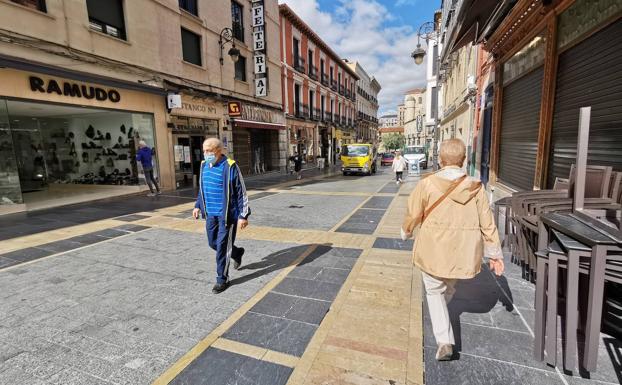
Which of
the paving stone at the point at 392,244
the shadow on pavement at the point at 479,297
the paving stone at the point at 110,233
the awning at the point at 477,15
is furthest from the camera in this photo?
the paving stone at the point at 110,233

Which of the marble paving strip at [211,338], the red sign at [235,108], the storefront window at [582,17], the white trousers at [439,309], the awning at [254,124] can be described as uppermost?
the red sign at [235,108]

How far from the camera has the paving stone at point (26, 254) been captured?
451 cm

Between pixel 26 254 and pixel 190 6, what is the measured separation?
12257mm

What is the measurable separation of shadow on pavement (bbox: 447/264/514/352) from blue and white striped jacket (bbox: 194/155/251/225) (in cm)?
244

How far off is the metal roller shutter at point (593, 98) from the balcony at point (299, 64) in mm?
19307

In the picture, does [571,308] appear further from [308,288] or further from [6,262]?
[6,262]

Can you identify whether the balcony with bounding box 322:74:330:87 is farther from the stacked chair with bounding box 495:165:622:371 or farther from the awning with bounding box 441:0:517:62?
the stacked chair with bounding box 495:165:622:371

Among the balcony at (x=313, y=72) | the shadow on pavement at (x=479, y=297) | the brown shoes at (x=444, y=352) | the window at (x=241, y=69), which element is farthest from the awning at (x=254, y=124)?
the brown shoes at (x=444, y=352)

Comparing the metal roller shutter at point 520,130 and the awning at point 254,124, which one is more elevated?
the awning at point 254,124

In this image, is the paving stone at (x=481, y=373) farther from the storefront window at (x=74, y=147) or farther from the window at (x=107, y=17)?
the window at (x=107, y=17)

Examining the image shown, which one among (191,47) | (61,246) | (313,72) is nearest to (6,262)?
(61,246)

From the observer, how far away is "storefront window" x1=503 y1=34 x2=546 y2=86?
6109 mm

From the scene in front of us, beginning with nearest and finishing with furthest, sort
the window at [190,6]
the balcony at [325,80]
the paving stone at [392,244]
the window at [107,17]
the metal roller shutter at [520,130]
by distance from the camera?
the paving stone at [392,244], the metal roller shutter at [520,130], the window at [107,17], the window at [190,6], the balcony at [325,80]

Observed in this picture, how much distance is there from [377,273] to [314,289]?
2.87ft
